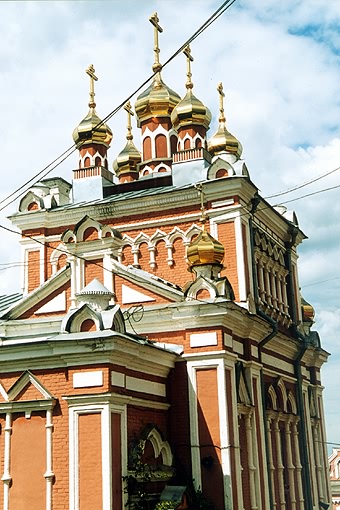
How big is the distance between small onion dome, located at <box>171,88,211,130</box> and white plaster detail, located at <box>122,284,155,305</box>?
18.6 feet

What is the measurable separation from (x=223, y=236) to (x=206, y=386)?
380 cm

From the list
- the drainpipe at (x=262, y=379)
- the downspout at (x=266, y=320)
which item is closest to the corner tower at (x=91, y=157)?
the downspout at (x=266, y=320)

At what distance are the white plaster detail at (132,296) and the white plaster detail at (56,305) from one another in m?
1.17

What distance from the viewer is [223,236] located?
55.7 feet

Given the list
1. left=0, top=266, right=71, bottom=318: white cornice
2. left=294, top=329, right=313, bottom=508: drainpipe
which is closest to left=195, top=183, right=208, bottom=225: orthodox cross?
left=0, top=266, right=71, bottom=318: white cornice

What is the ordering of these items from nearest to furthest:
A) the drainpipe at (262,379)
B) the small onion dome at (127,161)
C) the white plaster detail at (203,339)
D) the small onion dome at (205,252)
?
the white plaster detail at (203,339), the small onion dome at (205,252), the drainpipe at (262,379), the small onion dome at (127,161)

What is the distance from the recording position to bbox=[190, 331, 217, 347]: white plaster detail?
14.4m

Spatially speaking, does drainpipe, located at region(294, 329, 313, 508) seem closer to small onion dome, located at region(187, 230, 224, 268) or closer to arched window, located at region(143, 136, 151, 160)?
small onion dome, located at region(187, 230, 224, 268)

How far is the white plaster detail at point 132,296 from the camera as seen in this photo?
610 inches

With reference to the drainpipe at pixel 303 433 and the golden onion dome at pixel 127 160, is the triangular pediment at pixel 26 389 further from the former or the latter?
the golden onion dome at pixel 127 160

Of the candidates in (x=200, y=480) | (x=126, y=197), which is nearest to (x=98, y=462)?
(x=200, y=480)

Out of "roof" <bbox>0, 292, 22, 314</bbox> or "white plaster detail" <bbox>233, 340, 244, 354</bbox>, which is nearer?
"white plaster detail" <bbox>233, 340, 244, 354</bbox>

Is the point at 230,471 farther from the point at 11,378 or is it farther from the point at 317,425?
the point at 317,425

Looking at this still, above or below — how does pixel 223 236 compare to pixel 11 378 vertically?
above
